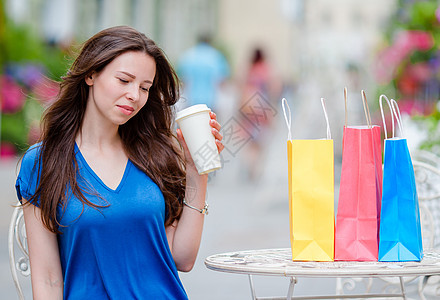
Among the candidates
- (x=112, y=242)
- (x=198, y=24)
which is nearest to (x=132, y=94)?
(x=112, y=242)

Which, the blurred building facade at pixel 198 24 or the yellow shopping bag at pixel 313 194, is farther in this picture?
the blurred building facade at pixel 198 24

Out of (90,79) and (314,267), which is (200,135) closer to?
(90,79)

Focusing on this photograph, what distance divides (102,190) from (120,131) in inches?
12.9

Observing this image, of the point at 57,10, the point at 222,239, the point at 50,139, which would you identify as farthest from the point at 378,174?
the point at 57,10

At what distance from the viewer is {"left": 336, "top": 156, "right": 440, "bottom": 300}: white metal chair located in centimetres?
300

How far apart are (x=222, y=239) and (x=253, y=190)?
3847mm

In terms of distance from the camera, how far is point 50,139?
2.30 metres

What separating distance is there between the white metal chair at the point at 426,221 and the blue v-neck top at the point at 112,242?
993mm

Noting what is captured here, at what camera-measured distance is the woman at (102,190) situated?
2.19 metres

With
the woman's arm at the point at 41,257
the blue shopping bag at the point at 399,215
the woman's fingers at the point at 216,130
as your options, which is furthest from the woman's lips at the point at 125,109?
the blue shopping bag at the point at 399,215

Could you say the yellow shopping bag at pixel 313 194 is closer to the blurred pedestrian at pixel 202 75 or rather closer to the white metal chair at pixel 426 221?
the white metal chair at pixel 426 221

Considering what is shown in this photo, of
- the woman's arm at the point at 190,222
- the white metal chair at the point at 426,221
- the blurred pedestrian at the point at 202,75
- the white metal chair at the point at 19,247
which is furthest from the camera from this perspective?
the blurred pedestrian at the point at 202,75

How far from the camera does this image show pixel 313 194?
214 cm

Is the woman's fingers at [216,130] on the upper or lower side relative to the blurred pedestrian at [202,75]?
lower
